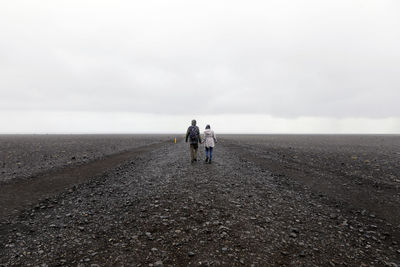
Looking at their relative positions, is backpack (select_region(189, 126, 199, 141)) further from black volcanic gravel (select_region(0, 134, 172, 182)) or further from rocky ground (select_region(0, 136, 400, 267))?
black volcanic gravel (select_region(0, 134, 172, 182))

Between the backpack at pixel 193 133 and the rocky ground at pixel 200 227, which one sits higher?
the backpack at pixel 193 133

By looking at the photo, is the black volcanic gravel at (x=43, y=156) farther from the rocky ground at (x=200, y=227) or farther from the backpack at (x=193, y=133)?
the backpack at (x=193, y=133)

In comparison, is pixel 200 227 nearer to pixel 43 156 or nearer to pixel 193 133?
pixel 193 133

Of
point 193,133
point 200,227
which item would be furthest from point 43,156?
point 200,227

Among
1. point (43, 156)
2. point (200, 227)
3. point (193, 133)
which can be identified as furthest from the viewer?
point (43, 156)

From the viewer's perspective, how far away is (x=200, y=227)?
9.33 metres

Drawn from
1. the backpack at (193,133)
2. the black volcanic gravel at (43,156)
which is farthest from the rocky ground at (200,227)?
the black volcanic gravel at (43,156)

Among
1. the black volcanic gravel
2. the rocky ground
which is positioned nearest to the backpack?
the rocky ground

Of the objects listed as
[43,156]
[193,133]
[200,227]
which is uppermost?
[193,133]

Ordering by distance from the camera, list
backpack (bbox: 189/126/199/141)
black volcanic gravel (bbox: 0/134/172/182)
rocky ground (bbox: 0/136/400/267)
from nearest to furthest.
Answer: rocky ground (bbox: 0/136/400/267), backpack (bbox: 189/126/199/141), black volcanic gravel (bbox: 0/134/172/182)

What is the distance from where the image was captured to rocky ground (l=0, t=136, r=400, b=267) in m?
7.75

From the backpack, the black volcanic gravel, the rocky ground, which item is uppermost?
the backpack

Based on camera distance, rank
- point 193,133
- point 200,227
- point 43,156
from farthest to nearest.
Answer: point 43,156
point 193,133
point 200,227

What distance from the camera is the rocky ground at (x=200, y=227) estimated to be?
7.75 meters
